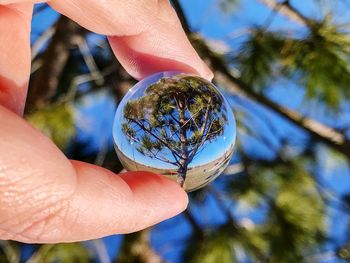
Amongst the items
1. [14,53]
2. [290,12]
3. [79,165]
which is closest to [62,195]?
[79,165]

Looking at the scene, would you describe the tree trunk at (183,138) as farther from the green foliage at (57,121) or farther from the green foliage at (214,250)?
the green foliage at (214,250)

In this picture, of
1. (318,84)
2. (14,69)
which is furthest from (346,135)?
(14,69)

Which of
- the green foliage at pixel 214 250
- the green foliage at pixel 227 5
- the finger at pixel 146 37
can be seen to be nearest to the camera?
the finger at pixel 146 37

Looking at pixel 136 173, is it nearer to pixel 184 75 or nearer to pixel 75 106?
pixel 184 75

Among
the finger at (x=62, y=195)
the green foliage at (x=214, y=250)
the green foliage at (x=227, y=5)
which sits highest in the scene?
the finger at (x=62, y=195)

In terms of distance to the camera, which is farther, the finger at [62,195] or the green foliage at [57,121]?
the green foliage at [57,121]

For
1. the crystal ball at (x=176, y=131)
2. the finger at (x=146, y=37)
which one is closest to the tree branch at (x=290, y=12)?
the finger at (x=146, y=37)

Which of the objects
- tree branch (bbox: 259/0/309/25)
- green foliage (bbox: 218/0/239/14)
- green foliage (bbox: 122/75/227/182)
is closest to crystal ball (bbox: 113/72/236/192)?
green foliage (bbox: 122/75/227/182)

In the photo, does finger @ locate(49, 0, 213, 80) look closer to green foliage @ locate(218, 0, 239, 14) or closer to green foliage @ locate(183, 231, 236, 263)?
green foliage @ locate(183, 231, 236, 263)
